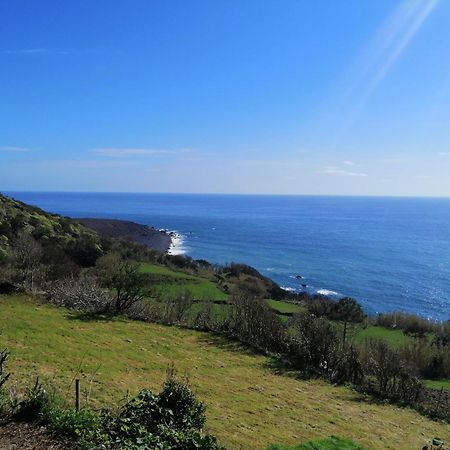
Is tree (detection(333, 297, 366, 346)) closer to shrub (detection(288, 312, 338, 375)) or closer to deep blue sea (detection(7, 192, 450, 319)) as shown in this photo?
deep blue sea (detection(7, 192, 450, 319))

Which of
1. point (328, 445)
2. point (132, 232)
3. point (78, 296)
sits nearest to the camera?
point (328, 445)

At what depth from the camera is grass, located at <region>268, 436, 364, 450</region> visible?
43.6ft

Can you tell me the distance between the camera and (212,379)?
2166cm

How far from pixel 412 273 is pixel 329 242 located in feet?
137

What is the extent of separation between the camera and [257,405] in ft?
61.4

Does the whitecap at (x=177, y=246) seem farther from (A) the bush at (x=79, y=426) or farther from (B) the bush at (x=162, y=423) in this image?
(A) the bush at (x=79, y=426)

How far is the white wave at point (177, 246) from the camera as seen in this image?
105 metres

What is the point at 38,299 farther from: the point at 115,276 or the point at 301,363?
the point at 301,363

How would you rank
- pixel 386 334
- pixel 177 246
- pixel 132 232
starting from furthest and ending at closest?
pixel 132 232, pixel 177 246, pixel 386 334

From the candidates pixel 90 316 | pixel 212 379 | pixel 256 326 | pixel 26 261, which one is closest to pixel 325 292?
pixel 256 326

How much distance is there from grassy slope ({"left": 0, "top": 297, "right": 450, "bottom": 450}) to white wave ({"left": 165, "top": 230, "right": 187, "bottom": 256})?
69.0 m

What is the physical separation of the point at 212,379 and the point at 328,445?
8.51 meters

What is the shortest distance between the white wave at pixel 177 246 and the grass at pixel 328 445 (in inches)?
3251

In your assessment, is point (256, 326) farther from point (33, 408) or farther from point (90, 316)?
point (33, 408)
